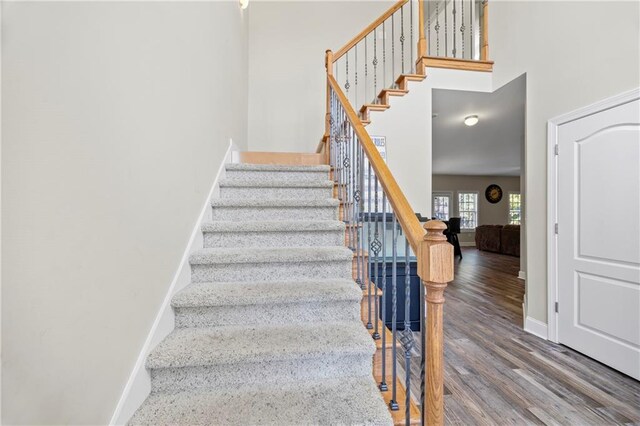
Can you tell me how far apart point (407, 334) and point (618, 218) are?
2081 mm

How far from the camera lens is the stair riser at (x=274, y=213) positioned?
222cm

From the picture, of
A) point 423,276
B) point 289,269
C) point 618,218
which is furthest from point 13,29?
point 618,218

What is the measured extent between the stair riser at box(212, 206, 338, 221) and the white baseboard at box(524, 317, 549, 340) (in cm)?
208

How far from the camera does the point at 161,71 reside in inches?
56.1

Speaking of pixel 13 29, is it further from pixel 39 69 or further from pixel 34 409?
pixel 34 409

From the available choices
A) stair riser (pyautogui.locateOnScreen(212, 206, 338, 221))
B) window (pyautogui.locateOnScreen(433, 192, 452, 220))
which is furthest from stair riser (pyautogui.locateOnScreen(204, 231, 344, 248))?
window (pyautogui.locateOnScreen(433, 192, 452, 220))

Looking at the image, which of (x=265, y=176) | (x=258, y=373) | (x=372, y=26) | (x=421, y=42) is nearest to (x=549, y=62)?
(x=421, y=42)

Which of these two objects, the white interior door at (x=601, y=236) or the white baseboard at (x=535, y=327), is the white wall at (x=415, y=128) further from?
the white baseboard at (x=535, y=327)

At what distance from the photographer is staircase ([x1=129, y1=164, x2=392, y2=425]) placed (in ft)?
3.77

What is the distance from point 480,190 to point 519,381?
32.3ft

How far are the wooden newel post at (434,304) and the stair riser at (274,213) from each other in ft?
4.63

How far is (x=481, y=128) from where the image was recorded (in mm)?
4902

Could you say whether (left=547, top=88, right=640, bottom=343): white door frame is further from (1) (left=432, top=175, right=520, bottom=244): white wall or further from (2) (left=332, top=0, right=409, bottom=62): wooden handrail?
(1) (left=432, top=175, right=520, bottom=244): white wall

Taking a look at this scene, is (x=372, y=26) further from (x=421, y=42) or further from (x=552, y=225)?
(x=552, y=225)
